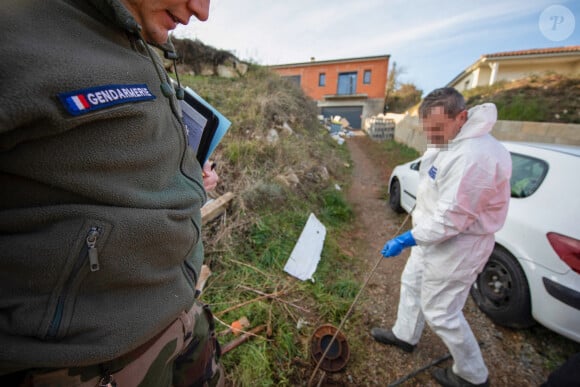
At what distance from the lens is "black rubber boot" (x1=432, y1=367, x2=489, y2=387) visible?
6.12ft

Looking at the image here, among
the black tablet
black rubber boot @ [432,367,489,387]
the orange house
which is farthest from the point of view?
the orange house

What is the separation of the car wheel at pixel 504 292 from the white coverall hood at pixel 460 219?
828mm

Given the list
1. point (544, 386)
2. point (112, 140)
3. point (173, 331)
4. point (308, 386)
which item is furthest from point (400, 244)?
point (112, 140)

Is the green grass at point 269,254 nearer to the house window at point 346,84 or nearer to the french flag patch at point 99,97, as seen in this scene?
the french flag patch at point 99,97

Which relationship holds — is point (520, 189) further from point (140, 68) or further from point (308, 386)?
point (140, 68)

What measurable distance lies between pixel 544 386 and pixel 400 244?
108 centimetres

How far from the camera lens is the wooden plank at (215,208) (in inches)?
122

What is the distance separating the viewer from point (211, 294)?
2533 millimetres

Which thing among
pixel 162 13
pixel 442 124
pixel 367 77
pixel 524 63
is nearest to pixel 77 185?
pixel 162 13

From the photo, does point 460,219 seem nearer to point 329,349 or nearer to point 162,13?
point 329,349

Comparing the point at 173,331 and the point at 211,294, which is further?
the point at 211,294

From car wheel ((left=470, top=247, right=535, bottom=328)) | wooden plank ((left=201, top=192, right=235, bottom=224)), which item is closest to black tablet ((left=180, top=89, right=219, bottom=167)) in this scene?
wooden plank ((left=201, top=192, right=235, bottom=224))

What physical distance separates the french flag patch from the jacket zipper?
30 centimetres

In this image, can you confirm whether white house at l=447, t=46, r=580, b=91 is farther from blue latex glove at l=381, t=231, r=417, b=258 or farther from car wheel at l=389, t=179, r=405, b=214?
blue latex glove at l=381, t=231, r=417, b=258
